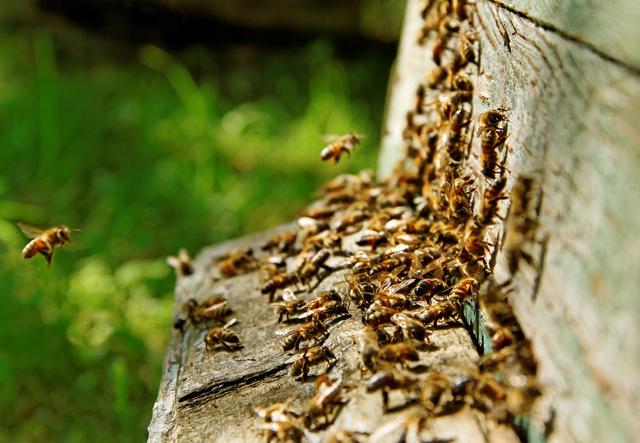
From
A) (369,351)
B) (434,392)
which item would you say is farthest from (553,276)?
(369,351)

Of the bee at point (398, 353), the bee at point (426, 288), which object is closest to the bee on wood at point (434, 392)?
the bee at point (398, 353)

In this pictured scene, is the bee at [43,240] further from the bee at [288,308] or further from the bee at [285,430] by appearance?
the bee at [285,430]

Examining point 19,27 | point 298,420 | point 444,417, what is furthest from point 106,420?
point 19,27

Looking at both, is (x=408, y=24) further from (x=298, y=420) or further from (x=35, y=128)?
(x=35, y=128)

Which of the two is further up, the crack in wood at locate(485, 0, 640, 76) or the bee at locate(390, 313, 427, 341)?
the crack in wood at locate(485, 0, 640, 76)

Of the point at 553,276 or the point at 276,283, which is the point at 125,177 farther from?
the point at 553,276

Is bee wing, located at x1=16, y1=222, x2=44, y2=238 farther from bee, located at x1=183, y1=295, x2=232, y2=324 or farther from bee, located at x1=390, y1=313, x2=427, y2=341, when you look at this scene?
bee, located at x1=390, y1=313, x2=427, y2=341

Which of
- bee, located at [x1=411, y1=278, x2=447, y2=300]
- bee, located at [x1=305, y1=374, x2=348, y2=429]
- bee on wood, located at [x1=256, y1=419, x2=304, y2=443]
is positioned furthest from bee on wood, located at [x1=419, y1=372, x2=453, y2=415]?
bee, located at [x1=411, y1=278, x2=447, y2=300]
